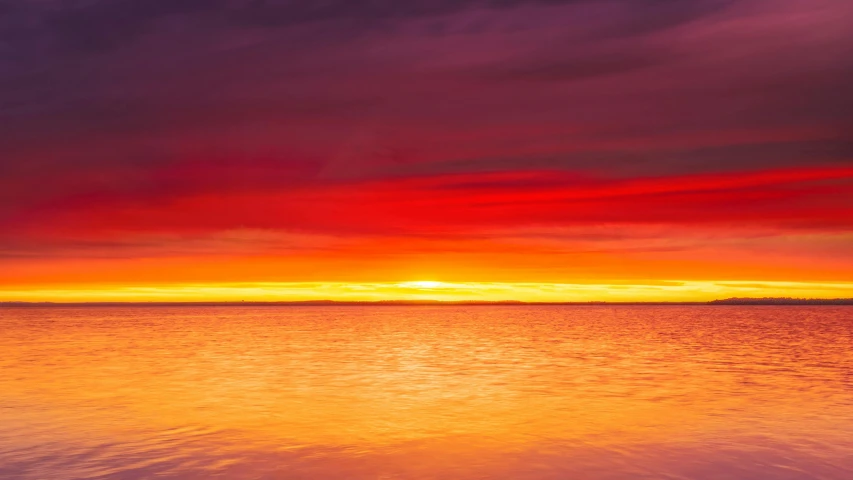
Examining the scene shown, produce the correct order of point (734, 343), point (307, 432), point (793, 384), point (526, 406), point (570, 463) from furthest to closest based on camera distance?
point (734, 343)
point (793, 384)
point (526, 406)
point (307, 432)
point (570, 463)

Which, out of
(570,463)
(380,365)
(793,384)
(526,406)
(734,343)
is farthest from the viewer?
(734,343)

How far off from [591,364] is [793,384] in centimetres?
1237

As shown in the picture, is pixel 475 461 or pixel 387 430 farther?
pixel 387 430

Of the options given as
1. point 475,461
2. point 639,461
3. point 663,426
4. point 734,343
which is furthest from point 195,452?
point 734,343

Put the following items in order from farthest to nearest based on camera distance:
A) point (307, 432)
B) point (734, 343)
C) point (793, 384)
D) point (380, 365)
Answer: point (734, 343)
point (380, 365)
point (793, 384)
point (307, 432)

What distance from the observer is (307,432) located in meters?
21.6

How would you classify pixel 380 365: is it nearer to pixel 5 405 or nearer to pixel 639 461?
pixel 5 405

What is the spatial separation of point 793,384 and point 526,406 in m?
14.4

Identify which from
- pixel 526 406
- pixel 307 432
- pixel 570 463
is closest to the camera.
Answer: pixel 570 463

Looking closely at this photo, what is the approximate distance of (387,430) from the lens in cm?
2191

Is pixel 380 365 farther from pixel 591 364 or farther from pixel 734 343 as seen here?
pixel 734 343

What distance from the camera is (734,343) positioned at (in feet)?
A: 211

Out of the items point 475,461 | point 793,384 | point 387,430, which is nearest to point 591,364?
point 793,384

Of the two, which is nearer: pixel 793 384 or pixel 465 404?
pixel 465 404
